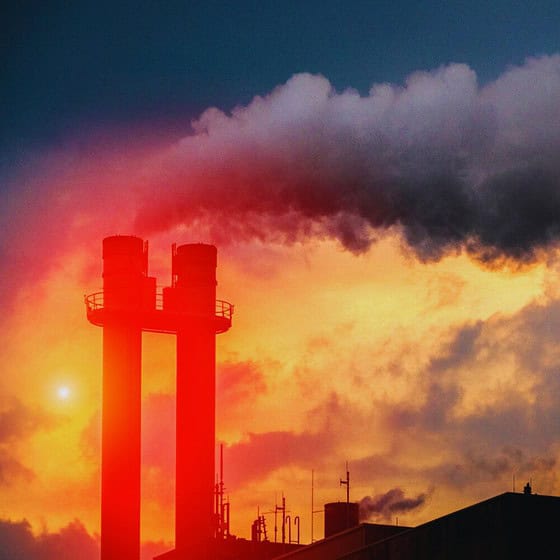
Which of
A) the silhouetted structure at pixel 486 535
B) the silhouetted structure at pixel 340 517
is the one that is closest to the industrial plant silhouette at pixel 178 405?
the silhouetted structure at pixel 340 517

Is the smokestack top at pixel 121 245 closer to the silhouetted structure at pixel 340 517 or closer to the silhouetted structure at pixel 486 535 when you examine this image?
the silhouetted structure at pixel 340 517

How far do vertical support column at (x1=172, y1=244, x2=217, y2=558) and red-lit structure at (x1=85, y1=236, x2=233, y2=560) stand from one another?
4cm

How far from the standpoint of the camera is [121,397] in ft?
204

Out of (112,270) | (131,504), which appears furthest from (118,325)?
(131,504)

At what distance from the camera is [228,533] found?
6344cm

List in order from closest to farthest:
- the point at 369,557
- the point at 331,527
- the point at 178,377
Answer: the point at 369,557 → the point at 331,527 → the point at 178,377

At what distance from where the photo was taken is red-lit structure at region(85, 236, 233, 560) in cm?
6138

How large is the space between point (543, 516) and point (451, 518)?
113 inches

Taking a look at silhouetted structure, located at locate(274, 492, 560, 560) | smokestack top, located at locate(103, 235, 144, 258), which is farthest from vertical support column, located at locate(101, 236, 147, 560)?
silhouetted structure, located at locate(274, 492, 560, 560)

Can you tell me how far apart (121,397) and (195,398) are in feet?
11.4

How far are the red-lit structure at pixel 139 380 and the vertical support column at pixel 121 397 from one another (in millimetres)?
42

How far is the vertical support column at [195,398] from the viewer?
62.7 meters

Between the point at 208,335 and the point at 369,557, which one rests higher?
the point at 208,335

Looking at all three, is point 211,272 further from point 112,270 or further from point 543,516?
point 543,516
